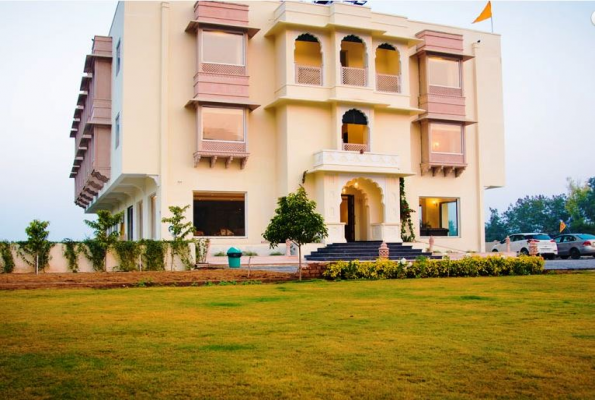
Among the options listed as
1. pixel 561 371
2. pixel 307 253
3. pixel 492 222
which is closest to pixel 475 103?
pixel 307 253

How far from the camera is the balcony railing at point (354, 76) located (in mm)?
30531

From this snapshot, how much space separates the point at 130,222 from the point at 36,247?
51.7 feet

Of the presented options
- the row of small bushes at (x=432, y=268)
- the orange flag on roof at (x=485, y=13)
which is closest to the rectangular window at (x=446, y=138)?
the orange flag on roof at (x=485, y=13)

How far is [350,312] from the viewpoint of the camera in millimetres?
9758

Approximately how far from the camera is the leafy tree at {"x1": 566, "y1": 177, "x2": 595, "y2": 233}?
65750 millimetres

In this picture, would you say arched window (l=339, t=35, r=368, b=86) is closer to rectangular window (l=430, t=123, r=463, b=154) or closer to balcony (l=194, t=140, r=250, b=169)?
rectangular window (l=430, t=123, r=463, b=154)

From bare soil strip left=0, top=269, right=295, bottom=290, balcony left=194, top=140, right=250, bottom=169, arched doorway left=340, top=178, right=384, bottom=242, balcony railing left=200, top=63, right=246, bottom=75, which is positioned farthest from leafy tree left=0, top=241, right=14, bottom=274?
arched doorway left=340, top=178, right=384, bottom=242

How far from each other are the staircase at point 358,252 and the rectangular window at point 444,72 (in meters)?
9.46

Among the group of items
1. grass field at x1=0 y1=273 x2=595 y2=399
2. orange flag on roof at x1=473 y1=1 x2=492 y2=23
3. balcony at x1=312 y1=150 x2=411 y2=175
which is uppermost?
orange flag on roof at x1=473 y1=1 x2=492 y2=23

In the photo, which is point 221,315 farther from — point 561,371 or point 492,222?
point 492,222

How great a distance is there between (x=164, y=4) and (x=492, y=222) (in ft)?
235

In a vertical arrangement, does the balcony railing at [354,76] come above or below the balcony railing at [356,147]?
above

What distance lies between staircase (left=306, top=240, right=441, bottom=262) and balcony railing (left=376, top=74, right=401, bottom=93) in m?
7.86

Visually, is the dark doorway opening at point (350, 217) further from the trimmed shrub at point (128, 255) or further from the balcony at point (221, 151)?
the trimmed shrub at point (128, 255)
